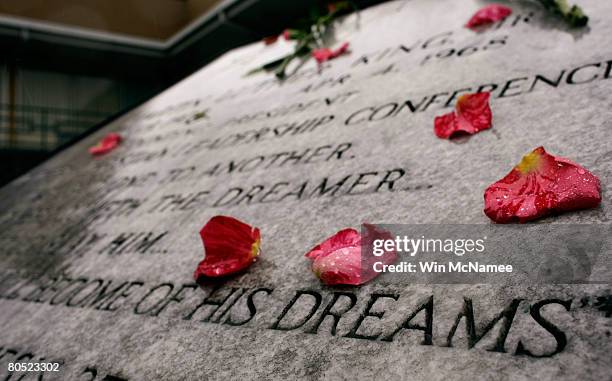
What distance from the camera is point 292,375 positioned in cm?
84

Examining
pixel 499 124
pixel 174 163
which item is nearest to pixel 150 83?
pixel 174 163

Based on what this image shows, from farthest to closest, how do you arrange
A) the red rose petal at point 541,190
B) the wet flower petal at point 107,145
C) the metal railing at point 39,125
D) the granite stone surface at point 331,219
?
1. the metal railing at point 39,125
2. the wet flower petal at point 107,145
3. the red rose petal at point 541,190
4. the granite stone surface at point 331,219

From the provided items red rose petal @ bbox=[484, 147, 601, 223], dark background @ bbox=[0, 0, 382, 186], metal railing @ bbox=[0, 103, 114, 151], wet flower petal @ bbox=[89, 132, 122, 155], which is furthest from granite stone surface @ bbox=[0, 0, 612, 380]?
metal railing @ bbox=[0, 103, 114, 151]

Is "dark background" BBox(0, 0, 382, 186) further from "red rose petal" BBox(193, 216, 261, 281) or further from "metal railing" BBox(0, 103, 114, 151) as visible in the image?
"red rose petal" BBox(193, 216, 261, 281)

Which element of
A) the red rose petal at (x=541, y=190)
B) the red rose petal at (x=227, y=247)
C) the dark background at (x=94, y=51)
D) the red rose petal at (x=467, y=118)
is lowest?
the red rose petal at (x=227, y=247)

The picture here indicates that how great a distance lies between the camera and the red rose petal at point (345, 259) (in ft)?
3.27

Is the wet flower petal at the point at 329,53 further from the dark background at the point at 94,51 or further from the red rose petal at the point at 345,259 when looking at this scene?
the dark background at the point at 94,51

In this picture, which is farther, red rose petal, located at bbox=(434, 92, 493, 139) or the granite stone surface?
red rose petal, located at bbox=(434, 92, 493, 139)

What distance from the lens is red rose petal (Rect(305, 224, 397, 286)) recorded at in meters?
1.00

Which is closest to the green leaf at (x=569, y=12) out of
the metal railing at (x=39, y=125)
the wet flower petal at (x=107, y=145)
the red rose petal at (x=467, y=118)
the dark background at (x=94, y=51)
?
the red rose petal at (x=467, y=118)

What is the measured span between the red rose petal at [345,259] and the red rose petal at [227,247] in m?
0.21

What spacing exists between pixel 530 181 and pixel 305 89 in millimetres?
1589

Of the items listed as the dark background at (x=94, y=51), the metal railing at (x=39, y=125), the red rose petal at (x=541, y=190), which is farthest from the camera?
the metal railing at (x=39, y=125)

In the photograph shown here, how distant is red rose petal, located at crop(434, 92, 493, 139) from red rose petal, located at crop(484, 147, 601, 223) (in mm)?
378
